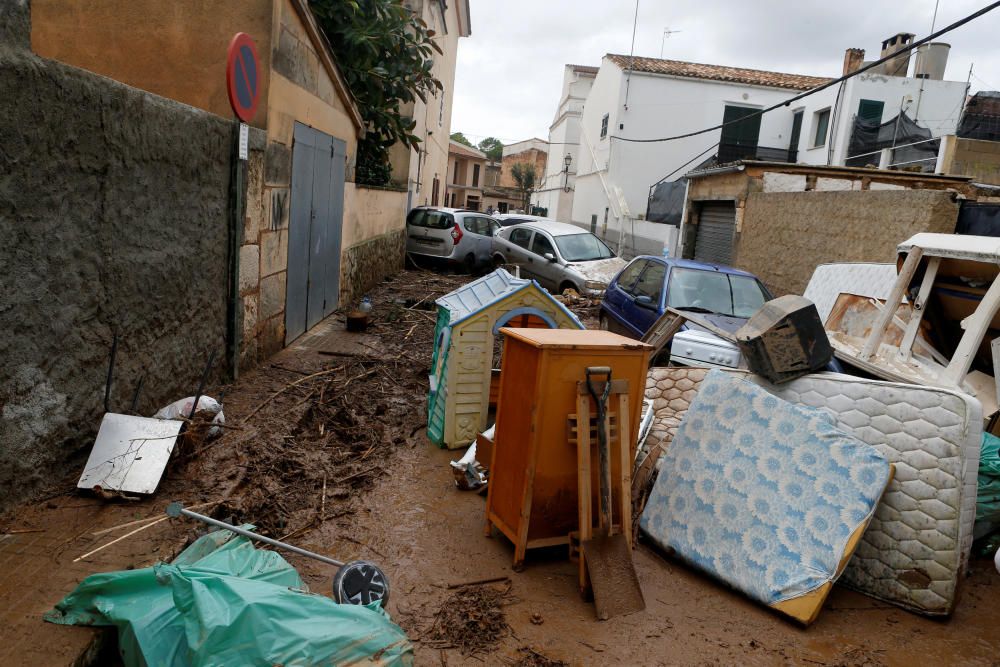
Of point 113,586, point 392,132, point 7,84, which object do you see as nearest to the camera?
point 113,586

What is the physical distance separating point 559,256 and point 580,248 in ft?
2.22

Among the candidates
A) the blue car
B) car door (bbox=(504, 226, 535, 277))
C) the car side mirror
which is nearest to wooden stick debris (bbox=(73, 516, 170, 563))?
the blue car

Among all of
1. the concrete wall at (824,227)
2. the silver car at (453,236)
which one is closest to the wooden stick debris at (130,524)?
the concrete wall at (824,227)

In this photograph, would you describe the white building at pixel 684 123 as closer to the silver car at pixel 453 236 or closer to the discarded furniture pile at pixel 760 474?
the silver car at pixel 453 236

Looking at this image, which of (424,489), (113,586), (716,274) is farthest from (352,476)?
(716,274)

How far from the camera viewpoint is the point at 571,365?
3900mm

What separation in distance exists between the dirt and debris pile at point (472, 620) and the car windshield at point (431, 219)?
14427mm

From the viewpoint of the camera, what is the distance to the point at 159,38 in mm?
6246

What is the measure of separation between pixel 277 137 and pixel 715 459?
533 centimetres

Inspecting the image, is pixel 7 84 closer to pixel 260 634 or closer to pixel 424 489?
pixel 260 634

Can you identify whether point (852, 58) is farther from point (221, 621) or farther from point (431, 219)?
point (221, 621)

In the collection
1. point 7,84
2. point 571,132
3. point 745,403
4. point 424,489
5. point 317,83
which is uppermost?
point 571,132

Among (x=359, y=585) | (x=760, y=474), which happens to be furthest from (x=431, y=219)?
(x=359, y=585)

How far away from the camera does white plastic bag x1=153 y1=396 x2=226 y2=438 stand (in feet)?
15.4
